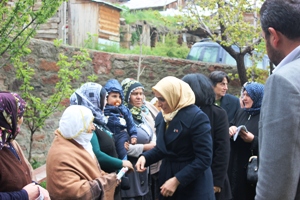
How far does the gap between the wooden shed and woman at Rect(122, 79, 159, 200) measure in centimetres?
691

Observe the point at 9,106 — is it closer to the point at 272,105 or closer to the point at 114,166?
the point at 114,166

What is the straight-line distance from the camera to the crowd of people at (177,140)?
161 cm

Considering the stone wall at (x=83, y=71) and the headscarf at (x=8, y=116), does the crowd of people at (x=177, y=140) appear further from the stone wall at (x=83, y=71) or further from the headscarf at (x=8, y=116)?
the stone wall at (x=83, y=71)

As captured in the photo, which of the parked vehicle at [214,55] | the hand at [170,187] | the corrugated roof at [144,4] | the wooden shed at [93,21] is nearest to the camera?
the hand at [170,187]

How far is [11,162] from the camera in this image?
271 cm

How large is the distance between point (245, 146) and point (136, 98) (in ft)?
4.69

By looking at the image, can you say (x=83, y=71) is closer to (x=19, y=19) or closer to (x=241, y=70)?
(x=19, y=19)

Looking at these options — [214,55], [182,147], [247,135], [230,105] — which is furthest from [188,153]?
[214,55]

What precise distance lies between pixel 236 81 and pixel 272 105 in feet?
27.3

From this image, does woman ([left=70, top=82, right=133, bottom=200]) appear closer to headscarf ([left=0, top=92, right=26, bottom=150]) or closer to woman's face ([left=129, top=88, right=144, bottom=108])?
headscarf ([left=0, top=92, right=26, bottom=150])

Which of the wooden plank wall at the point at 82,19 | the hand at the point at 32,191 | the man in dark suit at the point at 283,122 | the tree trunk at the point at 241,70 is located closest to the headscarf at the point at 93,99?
the hand at the point at 32,191

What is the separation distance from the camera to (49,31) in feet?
39.0

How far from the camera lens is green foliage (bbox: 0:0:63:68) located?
4.98 m

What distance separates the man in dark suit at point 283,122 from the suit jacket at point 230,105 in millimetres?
3821
